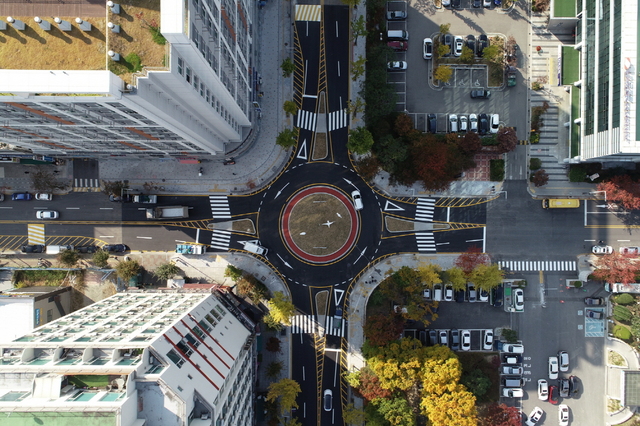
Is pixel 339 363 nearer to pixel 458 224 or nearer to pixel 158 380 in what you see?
pixel 458 224

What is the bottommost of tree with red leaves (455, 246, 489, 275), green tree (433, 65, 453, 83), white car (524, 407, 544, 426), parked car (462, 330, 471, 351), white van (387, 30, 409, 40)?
white car (524, 407, 544, 426)

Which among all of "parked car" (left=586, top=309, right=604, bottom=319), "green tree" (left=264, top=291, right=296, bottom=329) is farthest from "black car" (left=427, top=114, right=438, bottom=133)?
"parked car" (left=586, top=309, right=604, bottom=319)

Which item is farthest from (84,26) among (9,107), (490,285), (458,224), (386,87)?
(490,285)

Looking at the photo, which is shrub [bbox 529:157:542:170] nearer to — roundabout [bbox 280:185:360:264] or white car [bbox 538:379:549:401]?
roundabout [bbox 280:185:360:264]

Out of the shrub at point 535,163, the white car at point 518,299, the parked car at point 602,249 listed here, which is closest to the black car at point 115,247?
the white car at point 518,299

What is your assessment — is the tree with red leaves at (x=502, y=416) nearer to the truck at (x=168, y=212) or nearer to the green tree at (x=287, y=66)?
the truck at (x=168, y=212)
